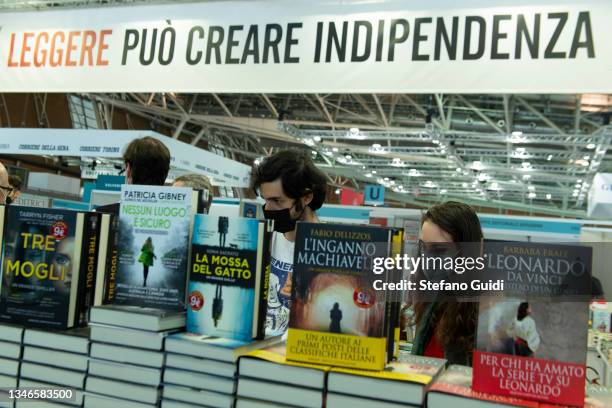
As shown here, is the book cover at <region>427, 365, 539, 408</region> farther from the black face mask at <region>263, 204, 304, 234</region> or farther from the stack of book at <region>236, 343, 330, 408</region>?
the black face mask at <region>263, 204, 304, 234</region>

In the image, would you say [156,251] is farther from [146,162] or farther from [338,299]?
[146,162]

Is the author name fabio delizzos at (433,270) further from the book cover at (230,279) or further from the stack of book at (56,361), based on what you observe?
the stack of book at (56,361)

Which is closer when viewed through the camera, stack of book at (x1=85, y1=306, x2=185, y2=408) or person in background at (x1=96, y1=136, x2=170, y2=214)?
stack of book at (x1=85, y1=306, x2=185, y2=408)

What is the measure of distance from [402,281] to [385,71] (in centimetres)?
208

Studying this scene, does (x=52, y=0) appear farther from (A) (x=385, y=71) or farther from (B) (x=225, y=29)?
(A) (x=385, y=71)

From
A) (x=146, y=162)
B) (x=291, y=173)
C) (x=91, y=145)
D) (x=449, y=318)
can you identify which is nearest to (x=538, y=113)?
(x=91, y=145)

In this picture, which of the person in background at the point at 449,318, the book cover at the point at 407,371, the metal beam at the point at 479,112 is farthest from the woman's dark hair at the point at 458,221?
the metal beam at the point at 479,112

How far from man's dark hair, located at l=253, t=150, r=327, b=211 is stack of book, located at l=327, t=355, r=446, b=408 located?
119cm

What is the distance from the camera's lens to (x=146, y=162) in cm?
229

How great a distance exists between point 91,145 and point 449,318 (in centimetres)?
882

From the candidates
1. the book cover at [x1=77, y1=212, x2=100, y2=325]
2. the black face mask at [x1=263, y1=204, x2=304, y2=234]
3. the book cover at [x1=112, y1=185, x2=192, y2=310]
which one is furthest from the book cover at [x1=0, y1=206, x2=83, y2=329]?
the black face mask at [x1=263, y1=204, x2=304, y2=234]

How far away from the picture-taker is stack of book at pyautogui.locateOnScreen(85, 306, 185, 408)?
1.24 metres

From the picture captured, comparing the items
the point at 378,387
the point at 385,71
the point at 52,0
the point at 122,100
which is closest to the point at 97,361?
the point at 378,387

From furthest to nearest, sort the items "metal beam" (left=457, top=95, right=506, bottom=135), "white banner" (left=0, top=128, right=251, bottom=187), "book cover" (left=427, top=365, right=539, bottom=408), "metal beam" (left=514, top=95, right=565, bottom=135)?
"metal beam" (left=457, top=95, right=506, bottom=135) < "metal beam" (left=514, top=95, right=565, bottom=135) < "white banner" (left=0, top=128, right=251, bottom=187) < "book cover" (left=427, top=365, right=539, bottom=408)
